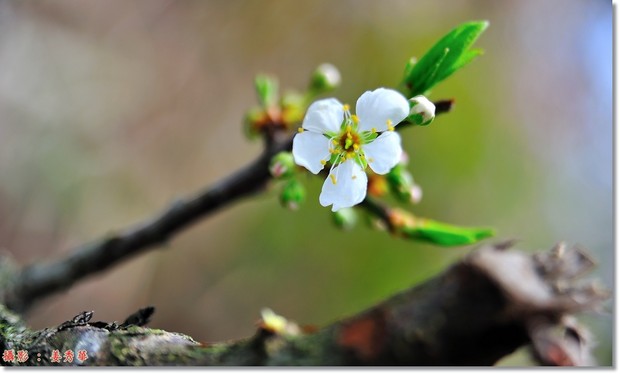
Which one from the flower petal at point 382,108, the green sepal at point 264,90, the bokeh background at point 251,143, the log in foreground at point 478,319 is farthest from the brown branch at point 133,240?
the bokeh background at point 251,143

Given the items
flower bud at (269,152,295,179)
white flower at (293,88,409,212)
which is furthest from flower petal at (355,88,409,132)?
flower bud at (269,152,295,179)

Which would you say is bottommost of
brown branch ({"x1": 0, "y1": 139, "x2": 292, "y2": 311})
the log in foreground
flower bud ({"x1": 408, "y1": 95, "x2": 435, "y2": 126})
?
the log in foreground

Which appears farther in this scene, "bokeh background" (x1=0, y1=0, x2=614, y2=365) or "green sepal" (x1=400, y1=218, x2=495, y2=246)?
"bokeh background" (x1=0, y1=0, x2=614, y2=365)

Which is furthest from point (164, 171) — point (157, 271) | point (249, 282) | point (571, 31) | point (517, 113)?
point (571, 31)

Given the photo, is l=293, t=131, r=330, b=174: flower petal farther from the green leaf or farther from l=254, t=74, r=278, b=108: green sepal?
l=254, t=74, r=278, b=108: green sepal

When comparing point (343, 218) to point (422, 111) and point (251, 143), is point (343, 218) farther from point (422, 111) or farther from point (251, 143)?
point (251, 143)

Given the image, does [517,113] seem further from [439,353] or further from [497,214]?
[439,353]

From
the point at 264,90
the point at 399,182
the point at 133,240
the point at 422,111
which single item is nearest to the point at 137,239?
the point at 133,240

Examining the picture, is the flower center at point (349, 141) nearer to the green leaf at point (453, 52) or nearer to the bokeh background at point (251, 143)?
the green leaf at point (453, 52)
